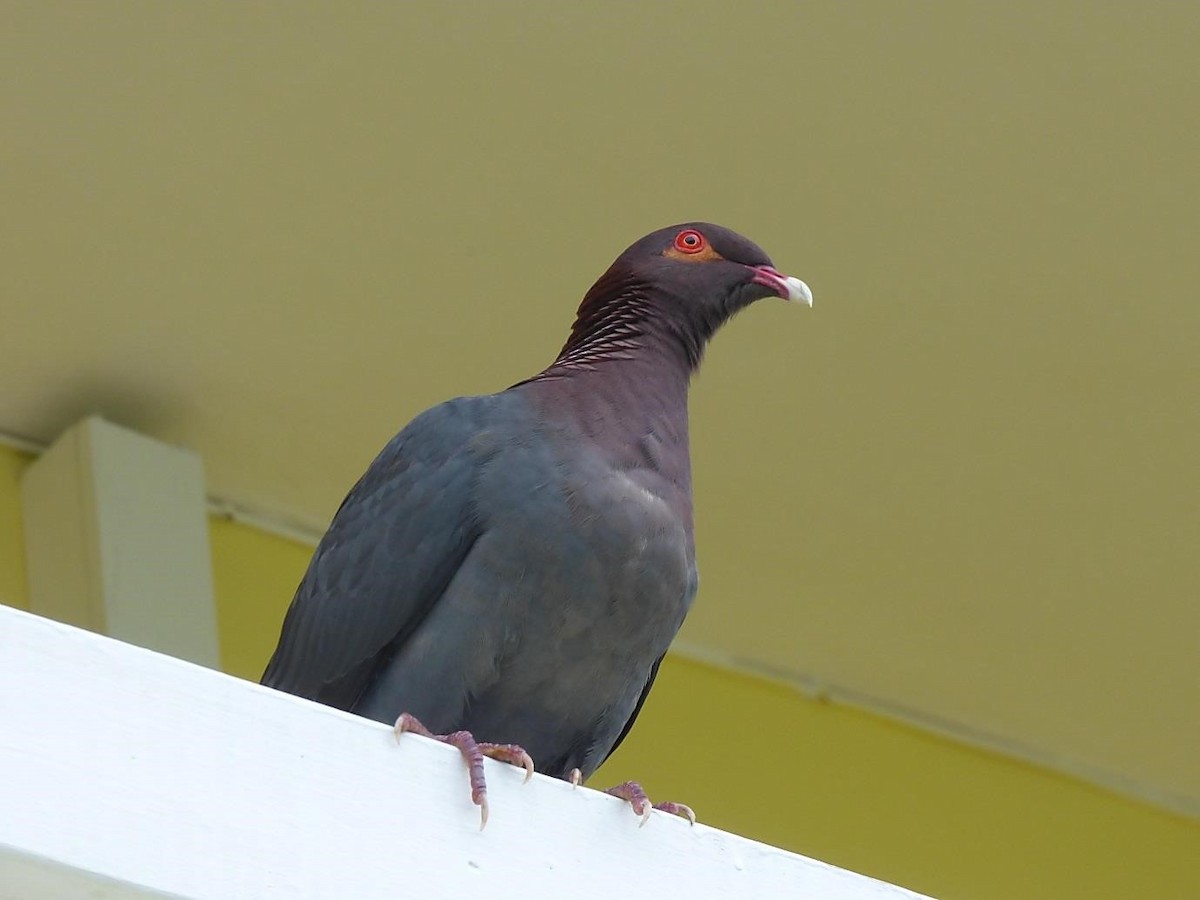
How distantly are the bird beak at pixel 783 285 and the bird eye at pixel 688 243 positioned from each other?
4.3 inches

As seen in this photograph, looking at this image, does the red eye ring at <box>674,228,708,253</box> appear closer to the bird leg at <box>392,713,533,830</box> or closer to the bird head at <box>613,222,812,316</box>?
the bird head at <box>613,222,812,316</box>

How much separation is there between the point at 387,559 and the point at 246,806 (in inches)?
47.4

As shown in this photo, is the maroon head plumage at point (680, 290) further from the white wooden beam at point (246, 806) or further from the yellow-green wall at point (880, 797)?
the yellow-green wall at point (880, 797)

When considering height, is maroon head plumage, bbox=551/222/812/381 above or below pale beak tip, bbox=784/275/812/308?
below

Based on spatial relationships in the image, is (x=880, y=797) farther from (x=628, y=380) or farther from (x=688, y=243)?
(x=628, y=380)

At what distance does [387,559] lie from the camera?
3082 millimetres

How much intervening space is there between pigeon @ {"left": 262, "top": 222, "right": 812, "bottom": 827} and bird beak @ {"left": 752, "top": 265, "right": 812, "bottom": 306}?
0.93ft

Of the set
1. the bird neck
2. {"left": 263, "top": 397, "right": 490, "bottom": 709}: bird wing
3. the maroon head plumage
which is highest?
the maroon head plumage

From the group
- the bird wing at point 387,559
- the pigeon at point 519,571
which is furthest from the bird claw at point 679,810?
the bird wing at point 387,559

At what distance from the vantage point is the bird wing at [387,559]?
9.88ft

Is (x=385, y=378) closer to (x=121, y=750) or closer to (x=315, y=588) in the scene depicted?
(x=315, y=588)

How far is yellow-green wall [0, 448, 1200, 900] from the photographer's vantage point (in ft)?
17.9

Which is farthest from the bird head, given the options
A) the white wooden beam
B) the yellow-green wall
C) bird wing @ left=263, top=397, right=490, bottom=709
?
the yellow-green wall

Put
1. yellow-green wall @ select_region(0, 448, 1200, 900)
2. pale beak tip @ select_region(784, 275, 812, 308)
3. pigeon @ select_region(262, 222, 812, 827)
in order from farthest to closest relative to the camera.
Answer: yellow-green wall @ select_region(0, 448, 1200, 900)
pale beak tip @ select_region(784, 275, 812, 308)
pigeon @ select_region(262, 222, 812, 827)
